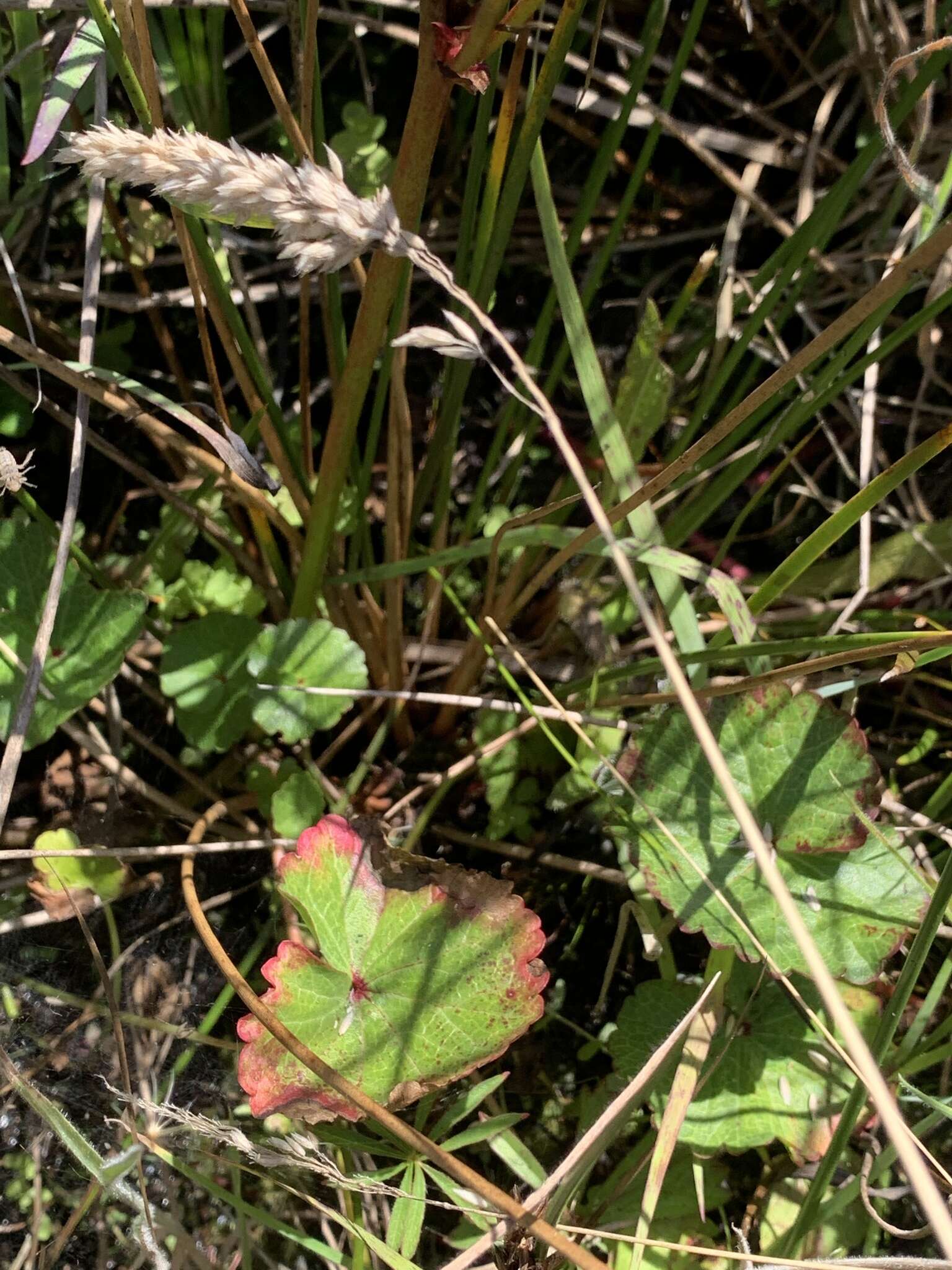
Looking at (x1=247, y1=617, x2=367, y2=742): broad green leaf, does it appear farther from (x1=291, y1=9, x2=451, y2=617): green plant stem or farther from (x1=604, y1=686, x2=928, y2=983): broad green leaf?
(x1=604, y1=686, x2=928, y2=983): broad green leaf

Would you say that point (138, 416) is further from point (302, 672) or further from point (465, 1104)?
point (465, 1104)

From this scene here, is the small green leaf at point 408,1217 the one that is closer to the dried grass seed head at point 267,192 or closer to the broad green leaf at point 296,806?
the broad green leaf at point 296,806

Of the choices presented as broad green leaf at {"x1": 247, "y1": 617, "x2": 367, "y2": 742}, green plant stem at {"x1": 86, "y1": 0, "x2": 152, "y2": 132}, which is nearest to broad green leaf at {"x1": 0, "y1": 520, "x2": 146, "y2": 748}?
broad green leaf at {"x1": 247, "y1": 617, "x2": 367, "y2": 742}

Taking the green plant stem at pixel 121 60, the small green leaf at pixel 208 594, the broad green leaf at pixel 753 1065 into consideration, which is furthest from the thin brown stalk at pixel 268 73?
the broad green leaf at pixel 753 1065

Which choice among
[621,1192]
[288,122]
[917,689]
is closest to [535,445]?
[917,689]

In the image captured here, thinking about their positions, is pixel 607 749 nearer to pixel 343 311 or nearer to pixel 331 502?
pixel 331 502

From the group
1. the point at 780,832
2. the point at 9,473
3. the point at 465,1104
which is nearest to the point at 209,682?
the point at 9,473

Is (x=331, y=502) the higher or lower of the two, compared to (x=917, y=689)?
higher

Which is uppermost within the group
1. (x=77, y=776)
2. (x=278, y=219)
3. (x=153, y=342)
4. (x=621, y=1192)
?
(x=278, y=219)
